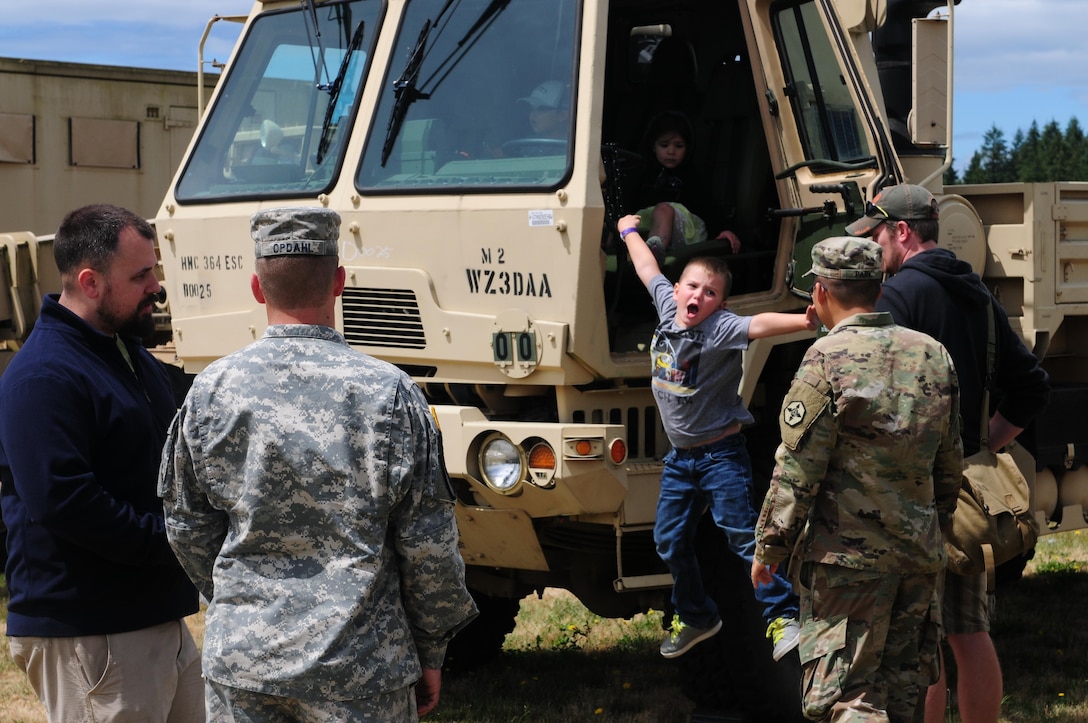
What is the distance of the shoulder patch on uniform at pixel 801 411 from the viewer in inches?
147

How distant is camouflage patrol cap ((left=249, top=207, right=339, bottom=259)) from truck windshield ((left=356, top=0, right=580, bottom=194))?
207 cm

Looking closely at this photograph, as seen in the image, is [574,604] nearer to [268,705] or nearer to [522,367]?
[522,367]

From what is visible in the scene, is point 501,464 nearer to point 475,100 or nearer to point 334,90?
point 475,100

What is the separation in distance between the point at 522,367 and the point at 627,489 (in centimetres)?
53

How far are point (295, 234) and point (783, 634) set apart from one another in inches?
94.3

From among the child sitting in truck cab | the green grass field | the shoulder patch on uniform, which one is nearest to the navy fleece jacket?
the shoulder patch on uniform

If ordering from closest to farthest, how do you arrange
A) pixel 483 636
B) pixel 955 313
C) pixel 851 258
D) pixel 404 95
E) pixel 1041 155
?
1. pixel 851 258
2. pixel 955 313
3. pixel 404 95
4. pixel 483 636
5. pixel 1041 155

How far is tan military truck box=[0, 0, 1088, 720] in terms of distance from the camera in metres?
4.82

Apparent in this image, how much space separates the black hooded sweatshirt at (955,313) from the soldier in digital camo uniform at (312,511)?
206cm

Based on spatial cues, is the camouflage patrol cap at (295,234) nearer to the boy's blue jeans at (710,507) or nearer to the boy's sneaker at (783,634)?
the boy's blue jeans at (710,507)

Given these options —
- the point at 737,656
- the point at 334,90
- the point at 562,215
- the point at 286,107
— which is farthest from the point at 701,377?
the point at 286,107

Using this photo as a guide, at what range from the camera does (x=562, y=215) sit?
4.76 m

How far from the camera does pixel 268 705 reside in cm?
278

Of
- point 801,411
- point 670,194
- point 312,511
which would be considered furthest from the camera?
point 670,194
